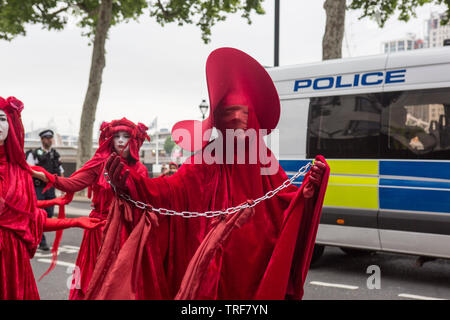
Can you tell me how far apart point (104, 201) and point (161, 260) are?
163 centimetres

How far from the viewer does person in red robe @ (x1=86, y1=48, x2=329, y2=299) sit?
7.79 feet

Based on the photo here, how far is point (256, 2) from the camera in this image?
52.1ft

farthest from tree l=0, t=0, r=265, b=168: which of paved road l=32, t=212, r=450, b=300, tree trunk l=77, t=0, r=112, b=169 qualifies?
paved road l=32, t=212, r=450, b=300

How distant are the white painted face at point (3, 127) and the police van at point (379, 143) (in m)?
4.27

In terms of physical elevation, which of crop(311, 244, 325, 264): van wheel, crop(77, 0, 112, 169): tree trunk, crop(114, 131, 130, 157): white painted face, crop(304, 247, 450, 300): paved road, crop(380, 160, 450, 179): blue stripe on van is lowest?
crop(304, 247, 450, 300): paved road

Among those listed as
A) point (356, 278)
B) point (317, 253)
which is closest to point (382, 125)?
point (356, 278)

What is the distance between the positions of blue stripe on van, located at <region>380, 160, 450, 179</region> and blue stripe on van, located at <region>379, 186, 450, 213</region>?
18cm

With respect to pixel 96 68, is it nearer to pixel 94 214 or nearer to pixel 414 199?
pixel 414 199

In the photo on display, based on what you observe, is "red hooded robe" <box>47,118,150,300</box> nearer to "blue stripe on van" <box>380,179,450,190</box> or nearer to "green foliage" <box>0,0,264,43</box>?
"blue stripe on van" <box>380,179,450,190</box>

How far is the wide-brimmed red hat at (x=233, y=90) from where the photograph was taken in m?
2.71

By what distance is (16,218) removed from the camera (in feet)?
9.87

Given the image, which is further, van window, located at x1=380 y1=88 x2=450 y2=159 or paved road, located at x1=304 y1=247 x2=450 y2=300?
van window, located at x1=380 y1=88 x2=450 y2=159

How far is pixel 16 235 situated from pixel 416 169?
435 centimetres
